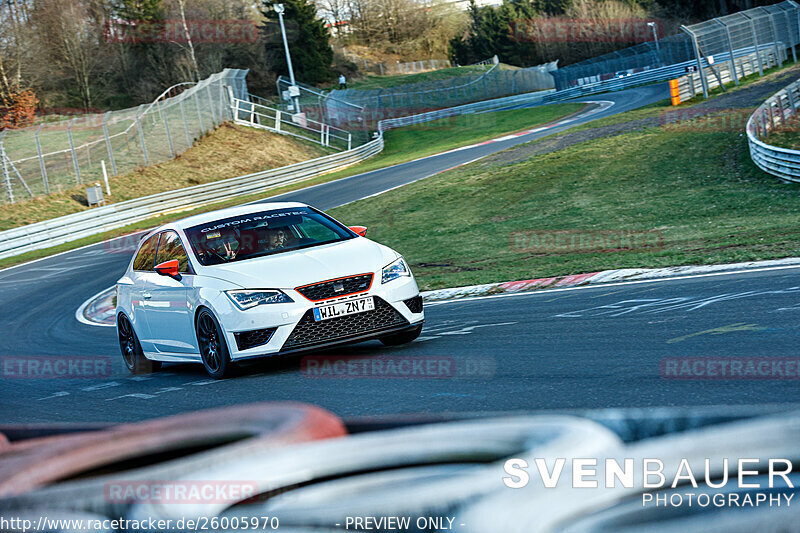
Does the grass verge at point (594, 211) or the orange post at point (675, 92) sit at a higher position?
the orange post at point (675, 92)

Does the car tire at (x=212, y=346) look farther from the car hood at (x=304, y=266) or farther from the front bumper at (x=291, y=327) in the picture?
the car hood at (x=304, y=266)

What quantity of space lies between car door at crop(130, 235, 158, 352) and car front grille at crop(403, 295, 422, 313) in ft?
9.57

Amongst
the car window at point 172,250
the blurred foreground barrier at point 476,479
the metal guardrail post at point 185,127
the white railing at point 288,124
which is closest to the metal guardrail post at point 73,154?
the metal guardrail post at point 185,127

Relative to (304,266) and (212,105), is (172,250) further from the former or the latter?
(212,105)

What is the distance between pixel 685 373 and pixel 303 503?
406cm

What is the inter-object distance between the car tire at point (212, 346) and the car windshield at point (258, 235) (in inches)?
25.5

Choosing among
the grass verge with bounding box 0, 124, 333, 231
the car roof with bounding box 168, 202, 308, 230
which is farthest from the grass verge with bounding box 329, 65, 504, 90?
the car roof with bounding box 168, 202, 308, 230

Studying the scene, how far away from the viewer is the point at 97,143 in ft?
127

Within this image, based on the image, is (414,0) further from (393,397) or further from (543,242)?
(393,397)

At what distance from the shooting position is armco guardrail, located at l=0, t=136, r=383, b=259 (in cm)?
3114

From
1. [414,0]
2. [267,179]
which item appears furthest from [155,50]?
[414,0]

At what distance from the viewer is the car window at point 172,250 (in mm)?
9125

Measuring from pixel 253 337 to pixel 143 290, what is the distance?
92.1 inches

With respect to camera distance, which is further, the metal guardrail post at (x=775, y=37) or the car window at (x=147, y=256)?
the metal guardrail post at (x=775, y=37)
